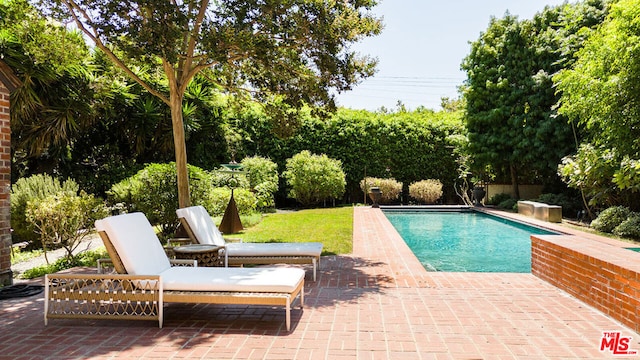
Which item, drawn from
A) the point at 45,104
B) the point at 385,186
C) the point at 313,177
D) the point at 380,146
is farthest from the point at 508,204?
the point at 45,104

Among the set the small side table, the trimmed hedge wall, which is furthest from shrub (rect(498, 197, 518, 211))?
the small side table

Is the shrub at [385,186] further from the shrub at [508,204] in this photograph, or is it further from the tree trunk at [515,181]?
the tree trunk at [515,181]

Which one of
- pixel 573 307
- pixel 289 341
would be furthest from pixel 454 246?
pixel 289 341

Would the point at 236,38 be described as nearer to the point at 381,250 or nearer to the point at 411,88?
the point at 381,250

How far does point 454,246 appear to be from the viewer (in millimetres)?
10594

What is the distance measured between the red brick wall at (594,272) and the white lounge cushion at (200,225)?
468cm

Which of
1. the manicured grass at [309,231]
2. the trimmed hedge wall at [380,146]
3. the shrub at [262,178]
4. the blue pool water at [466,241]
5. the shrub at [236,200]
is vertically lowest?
the blue pool water at [466,241]

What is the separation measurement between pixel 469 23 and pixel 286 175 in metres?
10.4

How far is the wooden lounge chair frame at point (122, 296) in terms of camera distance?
420 cm

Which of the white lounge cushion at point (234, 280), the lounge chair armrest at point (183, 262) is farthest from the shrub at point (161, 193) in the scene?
the white lounge cushion at point (234, 280)

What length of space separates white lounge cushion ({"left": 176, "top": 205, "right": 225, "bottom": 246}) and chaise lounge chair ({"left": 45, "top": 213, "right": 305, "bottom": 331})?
171 cm

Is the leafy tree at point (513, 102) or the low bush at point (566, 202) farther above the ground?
the leafy tree at point (513, 102)

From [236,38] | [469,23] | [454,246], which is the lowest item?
[454,246]

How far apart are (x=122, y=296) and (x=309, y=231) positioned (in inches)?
285
